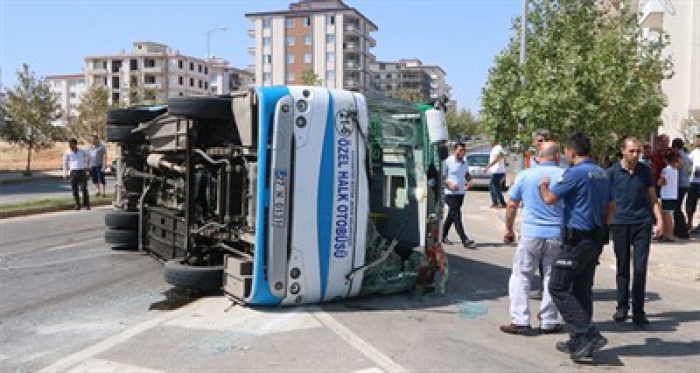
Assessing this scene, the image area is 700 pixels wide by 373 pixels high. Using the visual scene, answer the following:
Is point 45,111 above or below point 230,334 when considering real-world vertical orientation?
above

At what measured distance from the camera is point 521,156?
1677 cm

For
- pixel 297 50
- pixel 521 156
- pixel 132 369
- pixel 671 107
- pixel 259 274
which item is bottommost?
pixel 132 369

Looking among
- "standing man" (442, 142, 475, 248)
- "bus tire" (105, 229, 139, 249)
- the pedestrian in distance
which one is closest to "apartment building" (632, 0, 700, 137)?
the pedestrian in distance

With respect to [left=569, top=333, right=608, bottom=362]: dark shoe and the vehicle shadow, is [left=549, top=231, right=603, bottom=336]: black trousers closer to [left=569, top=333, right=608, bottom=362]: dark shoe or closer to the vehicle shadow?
[left=569, top=333, right=608, bottom=362]: dark shoe

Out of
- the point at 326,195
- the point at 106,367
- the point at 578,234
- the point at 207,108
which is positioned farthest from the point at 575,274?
the point at 207,108

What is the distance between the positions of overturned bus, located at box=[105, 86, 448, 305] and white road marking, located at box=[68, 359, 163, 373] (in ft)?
5.31

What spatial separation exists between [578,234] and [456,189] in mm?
5956

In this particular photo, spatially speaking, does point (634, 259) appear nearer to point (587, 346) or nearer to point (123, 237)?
point (587, 346)

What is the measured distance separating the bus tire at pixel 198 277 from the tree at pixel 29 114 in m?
28.5

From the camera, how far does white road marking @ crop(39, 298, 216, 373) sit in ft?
16.7

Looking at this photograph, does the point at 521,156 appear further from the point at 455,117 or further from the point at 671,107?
the point at 455,117

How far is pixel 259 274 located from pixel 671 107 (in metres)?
26.1

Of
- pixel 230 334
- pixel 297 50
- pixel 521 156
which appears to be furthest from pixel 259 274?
pixel 297 50

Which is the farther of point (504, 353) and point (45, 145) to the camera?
point (45, 145)
